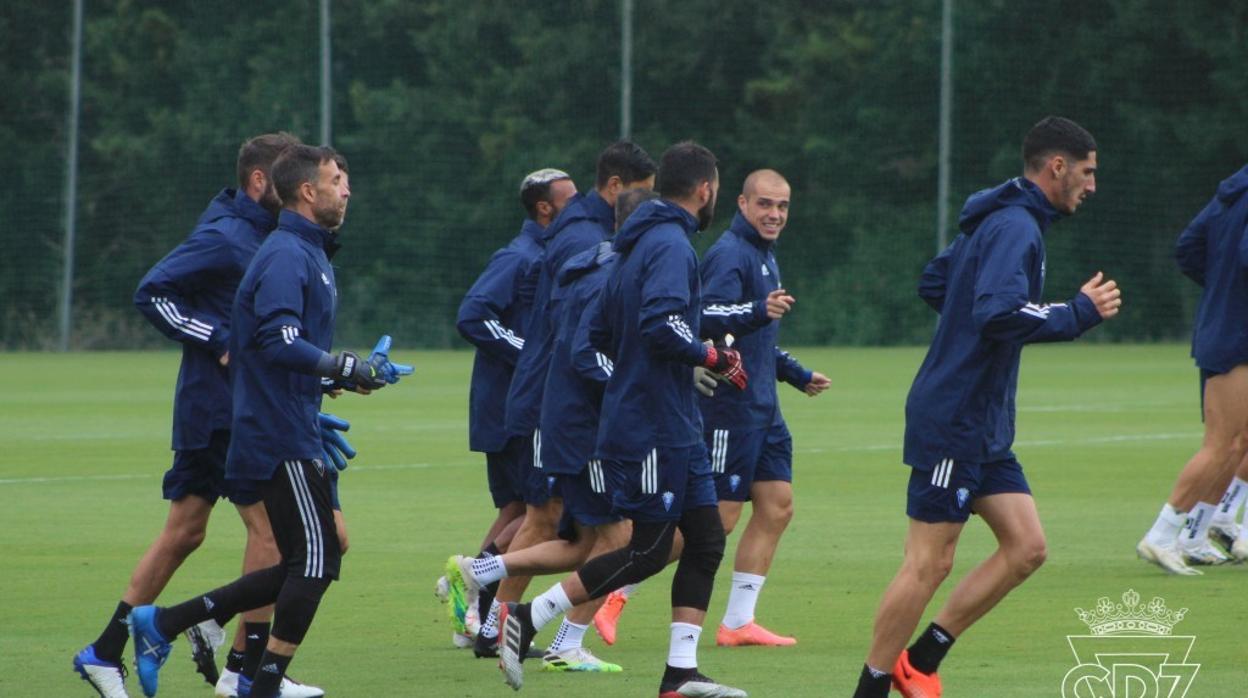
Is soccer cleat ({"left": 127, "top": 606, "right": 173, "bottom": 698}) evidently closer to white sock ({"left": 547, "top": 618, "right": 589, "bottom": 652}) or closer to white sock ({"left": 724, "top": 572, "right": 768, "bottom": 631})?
white sock ({"left": 547, "top": 618, "right": 589, "bottom": 652})

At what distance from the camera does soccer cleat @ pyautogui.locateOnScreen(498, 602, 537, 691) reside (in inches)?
324

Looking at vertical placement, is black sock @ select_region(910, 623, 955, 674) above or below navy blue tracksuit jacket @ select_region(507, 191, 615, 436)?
below

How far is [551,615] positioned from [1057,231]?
32.9 meters

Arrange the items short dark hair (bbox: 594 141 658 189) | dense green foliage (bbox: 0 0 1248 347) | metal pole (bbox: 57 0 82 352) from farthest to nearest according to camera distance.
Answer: dense green foliage (bbox: 0 0 1248 347) → metal pole (bbox: 57 0 82 352) → short dark hair (bbox: 594 141 658 189)

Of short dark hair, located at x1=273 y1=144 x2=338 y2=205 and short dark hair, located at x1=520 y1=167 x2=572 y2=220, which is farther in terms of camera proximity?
short dark hair, located at x1=520 y1=167 x2=572 y2=220

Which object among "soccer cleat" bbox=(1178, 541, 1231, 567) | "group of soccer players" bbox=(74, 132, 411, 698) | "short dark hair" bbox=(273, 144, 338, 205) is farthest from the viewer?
"soccer cleat" bbox=(1178, 541, 1231, 567)

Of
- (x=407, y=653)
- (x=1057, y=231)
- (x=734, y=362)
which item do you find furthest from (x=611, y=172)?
(x=1057, y=231)

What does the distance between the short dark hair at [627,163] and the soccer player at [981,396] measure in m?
1.86

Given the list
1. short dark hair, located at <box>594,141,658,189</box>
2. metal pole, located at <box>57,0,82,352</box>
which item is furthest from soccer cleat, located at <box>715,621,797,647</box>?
metal pole, located at <box>57,0,82,352</box>

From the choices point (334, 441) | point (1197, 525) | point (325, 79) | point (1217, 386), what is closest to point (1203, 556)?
point (1197, 525)

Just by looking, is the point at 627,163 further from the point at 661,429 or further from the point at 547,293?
the point at 661,429

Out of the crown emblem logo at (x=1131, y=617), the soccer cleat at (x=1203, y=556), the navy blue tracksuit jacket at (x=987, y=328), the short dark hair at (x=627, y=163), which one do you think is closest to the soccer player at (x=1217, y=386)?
the soccer cleat at (x=1203, y=556)

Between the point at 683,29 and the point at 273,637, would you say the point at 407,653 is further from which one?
the point at 683,29

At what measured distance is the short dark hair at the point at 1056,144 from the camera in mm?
7938
